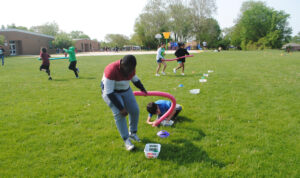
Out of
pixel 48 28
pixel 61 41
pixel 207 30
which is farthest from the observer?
pixel 48 28

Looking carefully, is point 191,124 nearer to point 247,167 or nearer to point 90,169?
point 247,167

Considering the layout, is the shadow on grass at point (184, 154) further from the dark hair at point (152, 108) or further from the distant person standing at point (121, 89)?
the dark hair at point (152, 108)

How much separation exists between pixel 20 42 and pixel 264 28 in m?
80.2

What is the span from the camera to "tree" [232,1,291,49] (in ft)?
204

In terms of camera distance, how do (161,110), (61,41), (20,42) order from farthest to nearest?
(61,41) → (20,42) → (161,110)

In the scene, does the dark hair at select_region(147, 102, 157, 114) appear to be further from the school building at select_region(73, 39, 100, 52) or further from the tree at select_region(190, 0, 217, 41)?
the school building at select_region(73, 39, 100, 52)

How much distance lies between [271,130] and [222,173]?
89.2 inches

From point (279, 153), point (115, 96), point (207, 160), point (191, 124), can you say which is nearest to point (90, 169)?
point (115, 96)

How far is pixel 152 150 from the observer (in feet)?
12.3

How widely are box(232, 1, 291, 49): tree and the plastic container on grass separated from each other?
222 feet

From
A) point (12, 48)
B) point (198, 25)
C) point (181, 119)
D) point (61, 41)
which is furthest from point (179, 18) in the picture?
point (181, 119)

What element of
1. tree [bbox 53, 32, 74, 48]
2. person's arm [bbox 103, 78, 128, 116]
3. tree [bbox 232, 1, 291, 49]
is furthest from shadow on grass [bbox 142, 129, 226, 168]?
tree [bbox 53, 32, 74, 48]

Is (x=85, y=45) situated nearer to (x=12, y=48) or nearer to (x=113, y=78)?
(x=12, y=48)

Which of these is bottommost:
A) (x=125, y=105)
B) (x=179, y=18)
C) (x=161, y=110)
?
(x=161, y=110)
